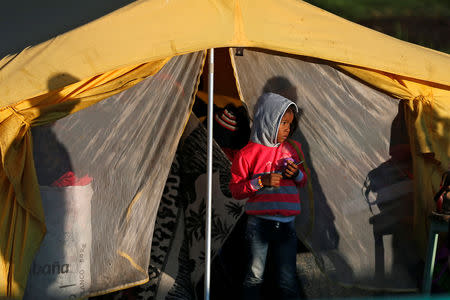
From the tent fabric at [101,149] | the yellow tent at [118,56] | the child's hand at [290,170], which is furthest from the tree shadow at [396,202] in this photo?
the tent fabric at [101,149]

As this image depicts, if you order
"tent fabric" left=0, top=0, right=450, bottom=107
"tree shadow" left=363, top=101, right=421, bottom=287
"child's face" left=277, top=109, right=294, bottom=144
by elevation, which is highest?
"tent fabric" left=0, top=0, right=450, bottom=107

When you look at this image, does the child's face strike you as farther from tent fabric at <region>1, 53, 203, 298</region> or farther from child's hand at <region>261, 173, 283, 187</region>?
tent fabric at <region>1, 53, 203, 298</region>

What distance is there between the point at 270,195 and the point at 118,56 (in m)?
1.10

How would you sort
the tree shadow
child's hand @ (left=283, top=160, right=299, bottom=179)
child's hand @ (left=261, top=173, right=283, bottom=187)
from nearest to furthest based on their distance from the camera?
child's hand @ (left=261, top=173, right=283, bottom=187)
child's hand @ (left=283, top=160, right=299, bottom=179)
the tree shadow

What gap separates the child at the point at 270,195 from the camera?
3.82m

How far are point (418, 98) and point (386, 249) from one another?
2.99 ft

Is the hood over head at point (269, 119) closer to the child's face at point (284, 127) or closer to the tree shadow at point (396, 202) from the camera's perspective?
the child's face at point (284, 127)

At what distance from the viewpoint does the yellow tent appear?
11.4 ft

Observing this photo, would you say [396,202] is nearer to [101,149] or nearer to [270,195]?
[270,195]

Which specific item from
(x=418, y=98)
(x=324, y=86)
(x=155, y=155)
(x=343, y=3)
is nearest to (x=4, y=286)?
(x=155, y=155)

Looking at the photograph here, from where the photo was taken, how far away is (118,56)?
349cm

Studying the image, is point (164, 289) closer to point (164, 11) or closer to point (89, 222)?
point (89, 222)

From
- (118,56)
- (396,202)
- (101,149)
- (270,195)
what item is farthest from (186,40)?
(396,202)

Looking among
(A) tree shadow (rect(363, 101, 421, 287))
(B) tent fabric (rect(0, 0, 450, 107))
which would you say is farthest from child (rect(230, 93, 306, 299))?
(A) tree shadow (rect(363, 101, 421, 287))
